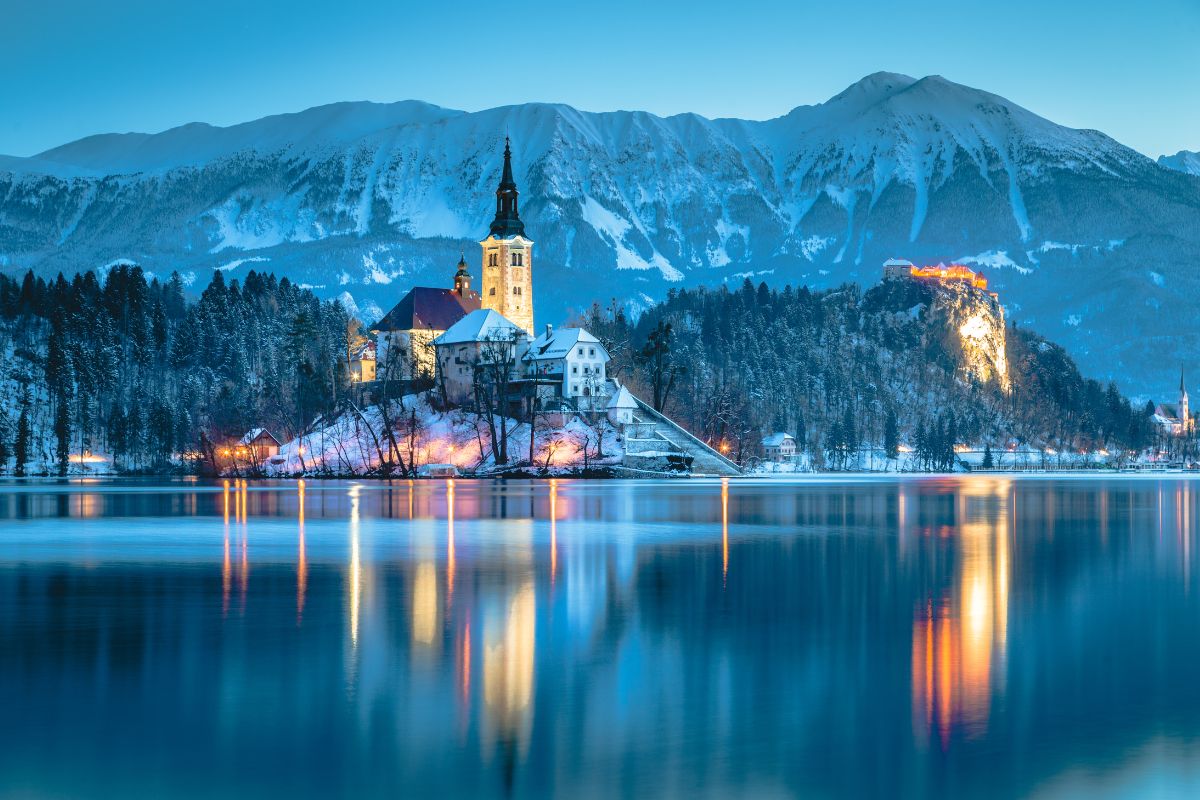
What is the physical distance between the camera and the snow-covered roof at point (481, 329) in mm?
161500

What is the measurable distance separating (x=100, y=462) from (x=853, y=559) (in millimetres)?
152330

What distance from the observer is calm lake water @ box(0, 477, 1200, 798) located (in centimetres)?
1834

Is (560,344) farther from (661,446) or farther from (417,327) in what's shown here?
(417,327)

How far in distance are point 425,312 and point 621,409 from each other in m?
44.2

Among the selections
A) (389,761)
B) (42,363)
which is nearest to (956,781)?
(389,761)

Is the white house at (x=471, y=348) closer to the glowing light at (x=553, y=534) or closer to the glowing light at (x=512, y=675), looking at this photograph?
the glowing light at (x=553, y=534)

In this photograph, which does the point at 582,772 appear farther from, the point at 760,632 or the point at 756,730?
the point at 760,632

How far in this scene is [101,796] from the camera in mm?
17109

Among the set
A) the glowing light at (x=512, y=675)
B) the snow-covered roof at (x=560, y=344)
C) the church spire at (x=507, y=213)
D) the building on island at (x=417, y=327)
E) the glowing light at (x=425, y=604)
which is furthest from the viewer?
the church spire at (x=507, y=213)

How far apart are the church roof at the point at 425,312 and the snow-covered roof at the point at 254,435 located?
86.9ft

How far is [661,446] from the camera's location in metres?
150

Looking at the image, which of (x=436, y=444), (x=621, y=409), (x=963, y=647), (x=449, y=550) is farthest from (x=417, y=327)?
(x=963, y=647)

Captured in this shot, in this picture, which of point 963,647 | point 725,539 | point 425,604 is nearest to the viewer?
point 963,647

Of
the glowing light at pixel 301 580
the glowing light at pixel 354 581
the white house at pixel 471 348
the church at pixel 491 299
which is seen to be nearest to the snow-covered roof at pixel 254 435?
the church at pixel 491 299
